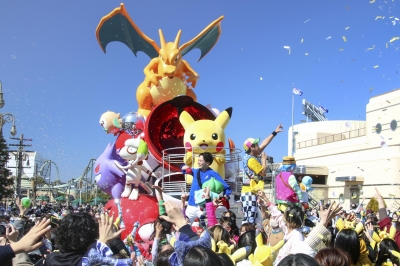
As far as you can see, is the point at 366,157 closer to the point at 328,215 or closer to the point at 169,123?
the point at 169,123

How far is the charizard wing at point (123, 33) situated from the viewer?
11.1m

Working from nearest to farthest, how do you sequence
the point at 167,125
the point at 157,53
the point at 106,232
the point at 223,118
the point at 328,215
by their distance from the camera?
the point at 106,232, the point at 328,215, the point at 223,118, the point at 167,125, the point at 157,53

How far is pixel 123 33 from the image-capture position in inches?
466

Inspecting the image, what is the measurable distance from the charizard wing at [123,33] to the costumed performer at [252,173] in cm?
515

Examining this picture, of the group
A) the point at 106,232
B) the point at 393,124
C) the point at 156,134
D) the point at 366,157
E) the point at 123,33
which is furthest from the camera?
the point at 366,157

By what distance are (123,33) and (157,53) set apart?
1227 mm

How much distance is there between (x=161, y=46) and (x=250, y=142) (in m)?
4.71

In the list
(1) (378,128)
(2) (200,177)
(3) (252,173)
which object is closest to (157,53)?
(3) (252,173)

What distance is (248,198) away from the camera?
6.67 metres

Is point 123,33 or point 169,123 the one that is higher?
point 123,33

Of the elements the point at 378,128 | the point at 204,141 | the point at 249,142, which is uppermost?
the point at 378,128

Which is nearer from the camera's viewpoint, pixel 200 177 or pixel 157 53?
pixel 200 177

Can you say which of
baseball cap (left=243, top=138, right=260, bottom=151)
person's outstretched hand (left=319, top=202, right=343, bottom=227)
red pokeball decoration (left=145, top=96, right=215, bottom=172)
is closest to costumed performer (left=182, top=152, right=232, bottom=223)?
baseball cap (left=243, top=138, right=260, bottom=151)

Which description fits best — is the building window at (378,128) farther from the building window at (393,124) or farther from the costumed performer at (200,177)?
the costumed performer at (200,177)
